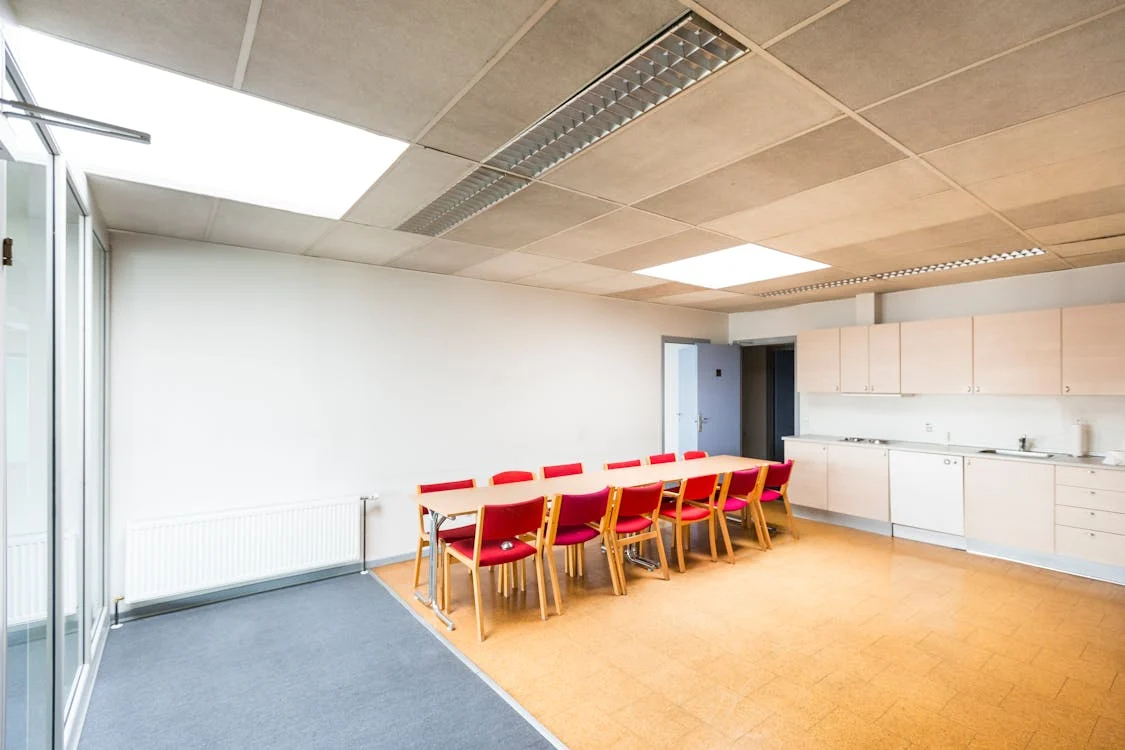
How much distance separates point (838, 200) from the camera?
3.10m

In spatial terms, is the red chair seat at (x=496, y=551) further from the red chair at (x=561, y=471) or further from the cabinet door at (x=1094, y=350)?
the cabinet door at (x=1094, y=350)

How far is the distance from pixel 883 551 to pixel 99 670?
19.9ft

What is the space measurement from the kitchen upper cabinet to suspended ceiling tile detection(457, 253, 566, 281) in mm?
3614

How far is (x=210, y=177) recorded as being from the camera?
2.92 meters

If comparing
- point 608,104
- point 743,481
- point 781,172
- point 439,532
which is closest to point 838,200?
point 781,172

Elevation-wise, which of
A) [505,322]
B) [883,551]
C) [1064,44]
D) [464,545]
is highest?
[1064,44]

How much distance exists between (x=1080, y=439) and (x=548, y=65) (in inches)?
225

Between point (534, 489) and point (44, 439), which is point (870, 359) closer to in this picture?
point (534, 489)

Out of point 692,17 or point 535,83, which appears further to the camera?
point 535,83

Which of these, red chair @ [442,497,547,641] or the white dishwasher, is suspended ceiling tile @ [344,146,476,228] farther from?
the white dishwasher

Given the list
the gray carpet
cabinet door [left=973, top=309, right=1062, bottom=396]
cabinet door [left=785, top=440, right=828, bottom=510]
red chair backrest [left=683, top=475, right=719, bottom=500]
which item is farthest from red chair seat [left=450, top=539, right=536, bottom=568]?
cabinet door [left=973, top=309, right=1062, bottom=396]

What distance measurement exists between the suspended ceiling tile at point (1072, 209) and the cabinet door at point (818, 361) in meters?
2.81

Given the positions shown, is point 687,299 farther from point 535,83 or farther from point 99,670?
point 99,670

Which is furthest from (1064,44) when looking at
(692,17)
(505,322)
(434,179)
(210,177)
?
(505,322)
